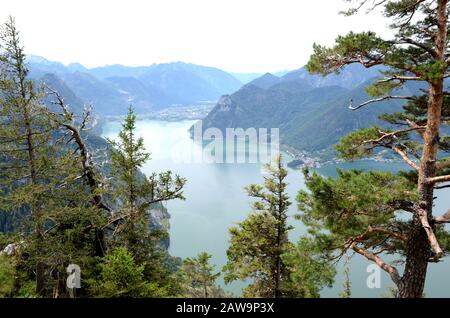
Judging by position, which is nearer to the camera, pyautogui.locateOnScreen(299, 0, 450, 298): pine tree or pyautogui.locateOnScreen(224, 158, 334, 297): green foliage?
pyautogui.locateOnScreen(299, 0, 450, 298): pine tree

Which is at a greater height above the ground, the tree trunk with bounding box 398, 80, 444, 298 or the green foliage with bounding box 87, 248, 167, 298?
the tree trunk with bounding box 398, 80, 444, 298

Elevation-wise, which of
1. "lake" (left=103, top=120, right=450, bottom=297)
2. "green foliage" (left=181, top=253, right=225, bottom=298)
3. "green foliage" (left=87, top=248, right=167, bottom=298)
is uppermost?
"green foliage" (left=87, top=248, right=167, bottom=298)

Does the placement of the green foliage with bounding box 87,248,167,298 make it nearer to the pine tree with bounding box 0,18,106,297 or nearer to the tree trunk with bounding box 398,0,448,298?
the pine tree with bounding box 0,18,106,297

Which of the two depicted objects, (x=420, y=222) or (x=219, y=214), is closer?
(x=420, y=222)

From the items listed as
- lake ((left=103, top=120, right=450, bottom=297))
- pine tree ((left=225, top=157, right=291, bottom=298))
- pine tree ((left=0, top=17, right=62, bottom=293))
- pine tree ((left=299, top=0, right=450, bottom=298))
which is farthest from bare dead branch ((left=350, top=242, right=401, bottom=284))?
lake ((left=103, top=120, right=450, bottom=297))

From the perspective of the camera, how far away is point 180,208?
91062 mm

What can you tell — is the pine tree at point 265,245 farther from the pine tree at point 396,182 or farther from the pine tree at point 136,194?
the pine tree at point 396,182

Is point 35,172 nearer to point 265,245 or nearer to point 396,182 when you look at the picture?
point 265,245

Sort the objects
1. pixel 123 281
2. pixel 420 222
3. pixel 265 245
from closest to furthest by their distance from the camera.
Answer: pixel 420 222
pixel 123 281
pixel 265 245

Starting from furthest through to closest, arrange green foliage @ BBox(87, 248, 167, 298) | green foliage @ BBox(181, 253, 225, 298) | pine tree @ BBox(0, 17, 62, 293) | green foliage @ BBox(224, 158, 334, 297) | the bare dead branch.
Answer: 1. green foliage @ BBox(181, 253, 225, 298)
2. green foliage @ BBox(224, 158, 334, 297)
3. pine tree @ BBox(0, 17, 62, 293)
4. green foliage @ BBox(87, 248, 167, 298)
5. the bare dead branch

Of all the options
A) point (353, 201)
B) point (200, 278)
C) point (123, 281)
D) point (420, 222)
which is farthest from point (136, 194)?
point (420, 222)

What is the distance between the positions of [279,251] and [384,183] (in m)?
5.98

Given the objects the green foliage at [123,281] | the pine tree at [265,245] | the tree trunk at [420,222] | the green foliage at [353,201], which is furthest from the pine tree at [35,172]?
the tree trunk at [420,222]
